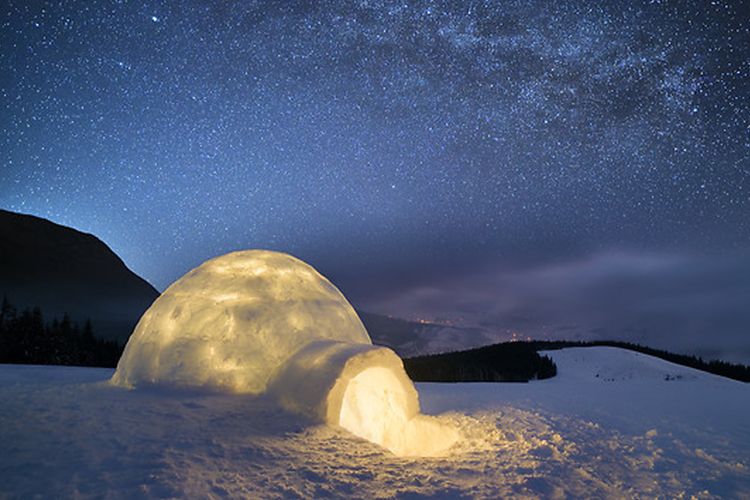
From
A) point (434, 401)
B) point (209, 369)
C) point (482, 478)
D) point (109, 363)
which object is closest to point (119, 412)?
point (209, 369)

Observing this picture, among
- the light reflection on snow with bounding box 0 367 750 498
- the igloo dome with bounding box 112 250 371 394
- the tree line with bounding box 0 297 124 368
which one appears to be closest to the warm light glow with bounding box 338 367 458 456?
the light reflection on snow with bounding box 0 367 750 498

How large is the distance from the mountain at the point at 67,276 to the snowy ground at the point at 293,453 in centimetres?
10380

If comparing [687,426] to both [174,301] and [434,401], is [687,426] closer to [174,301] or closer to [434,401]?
[434,401]

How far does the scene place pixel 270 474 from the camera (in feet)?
14.3

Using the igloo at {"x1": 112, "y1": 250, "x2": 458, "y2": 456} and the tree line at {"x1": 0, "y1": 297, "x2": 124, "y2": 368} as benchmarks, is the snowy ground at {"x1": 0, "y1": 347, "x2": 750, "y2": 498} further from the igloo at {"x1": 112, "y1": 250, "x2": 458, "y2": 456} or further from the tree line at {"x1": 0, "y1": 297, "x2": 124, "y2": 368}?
the tree line at {"x1": 0, "y1": 297, "x2": 124, "y2": 368}

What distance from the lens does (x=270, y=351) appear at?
734 cm

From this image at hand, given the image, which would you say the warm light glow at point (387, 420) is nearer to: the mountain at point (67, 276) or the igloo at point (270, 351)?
the igloo at point (270, 351)

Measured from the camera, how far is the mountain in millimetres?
111312

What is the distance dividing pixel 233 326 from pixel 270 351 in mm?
727

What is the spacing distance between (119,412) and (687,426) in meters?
9.40

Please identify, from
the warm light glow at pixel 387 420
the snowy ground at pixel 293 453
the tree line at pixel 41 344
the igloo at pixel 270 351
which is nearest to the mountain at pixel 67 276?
the tree line at pixel 41 344

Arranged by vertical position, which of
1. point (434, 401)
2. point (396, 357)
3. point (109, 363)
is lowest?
point (109, 363)

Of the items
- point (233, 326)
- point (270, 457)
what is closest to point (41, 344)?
point (233, 326)

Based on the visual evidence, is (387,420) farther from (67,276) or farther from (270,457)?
(67,276)
